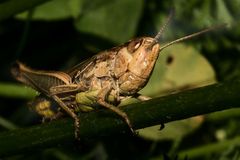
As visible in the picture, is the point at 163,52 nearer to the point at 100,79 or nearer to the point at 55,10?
the point at 55,10

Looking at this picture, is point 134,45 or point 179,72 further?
point 179,72

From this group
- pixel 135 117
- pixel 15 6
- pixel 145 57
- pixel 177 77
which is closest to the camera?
pixel 135 117

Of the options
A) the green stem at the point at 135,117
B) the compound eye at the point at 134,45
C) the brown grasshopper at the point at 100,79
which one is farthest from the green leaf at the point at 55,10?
the green stem at the point at 135,117

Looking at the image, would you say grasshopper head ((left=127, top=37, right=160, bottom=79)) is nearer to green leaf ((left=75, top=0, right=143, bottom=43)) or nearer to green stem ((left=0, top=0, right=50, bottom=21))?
green stem ((left=0, top=0, right=50, bottom=21))

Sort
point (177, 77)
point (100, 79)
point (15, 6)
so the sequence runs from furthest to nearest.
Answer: point (177, 77)
point (15, 6)
point (100, 79)

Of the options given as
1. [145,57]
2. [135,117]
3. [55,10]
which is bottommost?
[135,117]

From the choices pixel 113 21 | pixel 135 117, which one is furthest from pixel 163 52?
pixel 135 117

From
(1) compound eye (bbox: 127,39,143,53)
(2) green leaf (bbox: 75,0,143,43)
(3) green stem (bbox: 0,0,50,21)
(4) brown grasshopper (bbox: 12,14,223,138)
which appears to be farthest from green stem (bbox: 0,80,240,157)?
(2) green leaf (bbox: 75,0,143,43)

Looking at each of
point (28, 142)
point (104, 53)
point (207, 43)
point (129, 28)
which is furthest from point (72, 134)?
point (207, 43)
